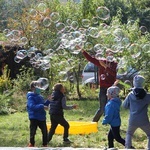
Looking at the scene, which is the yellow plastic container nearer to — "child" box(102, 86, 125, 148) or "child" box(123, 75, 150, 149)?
"child" box(102, 86, 125, 148)

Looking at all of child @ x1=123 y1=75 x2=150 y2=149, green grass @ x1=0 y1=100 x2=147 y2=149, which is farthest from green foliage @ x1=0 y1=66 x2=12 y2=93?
child @ x1=123 y1=75 x2=150 y2=149

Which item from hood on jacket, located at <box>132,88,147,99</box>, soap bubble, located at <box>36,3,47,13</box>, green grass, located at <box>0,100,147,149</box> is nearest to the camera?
hood on jacket, located at <box>132,88,147,99</box>

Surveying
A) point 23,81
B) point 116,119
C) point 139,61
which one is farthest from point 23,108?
point 116,119

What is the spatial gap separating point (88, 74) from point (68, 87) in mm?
4091

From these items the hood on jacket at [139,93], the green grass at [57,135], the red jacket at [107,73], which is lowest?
the green grass at [57,135]

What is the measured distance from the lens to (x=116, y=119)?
7.55 metres

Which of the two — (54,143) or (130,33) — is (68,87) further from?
(54,143)

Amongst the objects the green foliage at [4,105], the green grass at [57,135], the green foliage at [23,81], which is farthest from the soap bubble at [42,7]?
the green grass at [57,135]

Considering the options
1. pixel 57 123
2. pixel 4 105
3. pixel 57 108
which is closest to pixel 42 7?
pixel 4 105

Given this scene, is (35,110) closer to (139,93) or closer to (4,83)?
(139,93)

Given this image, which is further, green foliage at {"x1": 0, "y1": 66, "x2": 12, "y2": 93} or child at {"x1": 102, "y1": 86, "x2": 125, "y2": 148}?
green foliage at {"x1": 0, "y1": 66, "x2": 12, "y2": 93}

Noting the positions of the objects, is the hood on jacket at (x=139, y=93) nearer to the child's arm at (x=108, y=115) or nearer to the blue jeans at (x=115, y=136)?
the child's arm at (x=108, y=115)

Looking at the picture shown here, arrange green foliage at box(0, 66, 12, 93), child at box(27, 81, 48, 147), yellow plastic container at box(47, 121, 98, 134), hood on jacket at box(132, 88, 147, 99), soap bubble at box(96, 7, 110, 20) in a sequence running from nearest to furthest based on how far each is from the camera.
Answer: hood on jacket at box(132, 88, 147, 99) < child at box(27, 81, 48, 147) < yellow plastic container at box(47, 121, 98, 134) < soap bubble at box(96, 7, 110, 20) < green foliage at box(0, 66, 12, 93)

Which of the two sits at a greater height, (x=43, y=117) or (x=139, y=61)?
(x=139, y=61)
